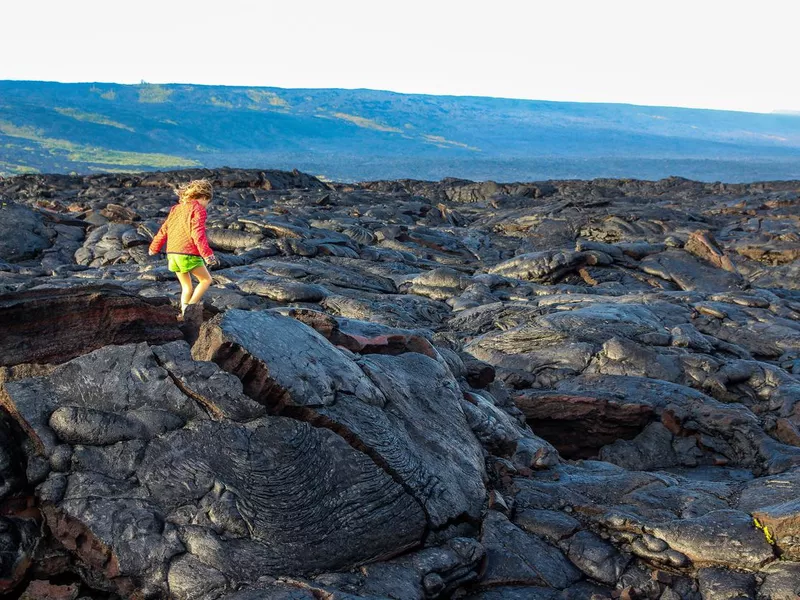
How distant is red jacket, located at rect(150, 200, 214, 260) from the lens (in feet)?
33.9

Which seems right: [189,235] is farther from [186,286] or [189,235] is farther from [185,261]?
[186,286]

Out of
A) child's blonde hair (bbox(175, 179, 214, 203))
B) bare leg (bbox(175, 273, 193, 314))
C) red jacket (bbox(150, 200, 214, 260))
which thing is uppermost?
child's blonde hair (bbox(175, 179, 214, 203))

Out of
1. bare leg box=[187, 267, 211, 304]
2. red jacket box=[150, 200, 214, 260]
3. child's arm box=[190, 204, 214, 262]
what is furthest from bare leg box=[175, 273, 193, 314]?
child's arm box=[190, 204, 214, 262]

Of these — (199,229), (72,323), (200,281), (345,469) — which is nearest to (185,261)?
(200,281)

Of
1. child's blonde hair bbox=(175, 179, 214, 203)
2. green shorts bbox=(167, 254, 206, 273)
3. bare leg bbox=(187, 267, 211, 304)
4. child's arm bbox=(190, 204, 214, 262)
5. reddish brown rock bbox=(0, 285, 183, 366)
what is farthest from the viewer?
bare leg bbox=(187, 267, 211, 304)

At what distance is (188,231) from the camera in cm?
1040

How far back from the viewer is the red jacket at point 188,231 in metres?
10.3

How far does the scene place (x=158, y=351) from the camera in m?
7.59

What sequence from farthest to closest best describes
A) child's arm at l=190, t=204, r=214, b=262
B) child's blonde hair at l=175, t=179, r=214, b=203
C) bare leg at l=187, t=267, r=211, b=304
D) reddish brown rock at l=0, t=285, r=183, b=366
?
bare leg at l=187, t=267, r=211, b=304 < child's arm at l=190, t=204, r=214, b=262 < child's blonde hair at l=175, t=179, r=214, b=203 < reddish brown rock at l=0, t=285, r=183, b=366

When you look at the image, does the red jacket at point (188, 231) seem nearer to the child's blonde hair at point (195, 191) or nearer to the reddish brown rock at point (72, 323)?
the child's blonde hair at point (195, 191)

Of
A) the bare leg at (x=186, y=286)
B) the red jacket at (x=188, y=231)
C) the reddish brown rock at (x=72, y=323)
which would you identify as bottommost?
the bare leg at (x=186, y=286)

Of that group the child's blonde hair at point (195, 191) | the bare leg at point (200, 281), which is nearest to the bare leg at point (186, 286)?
the bare leg at point (200, 281)

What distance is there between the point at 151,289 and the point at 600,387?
13.2 m

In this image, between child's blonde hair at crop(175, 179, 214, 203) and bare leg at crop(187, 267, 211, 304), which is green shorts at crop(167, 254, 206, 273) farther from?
child's blonde hair at crop(175, 179, 214, 203)
